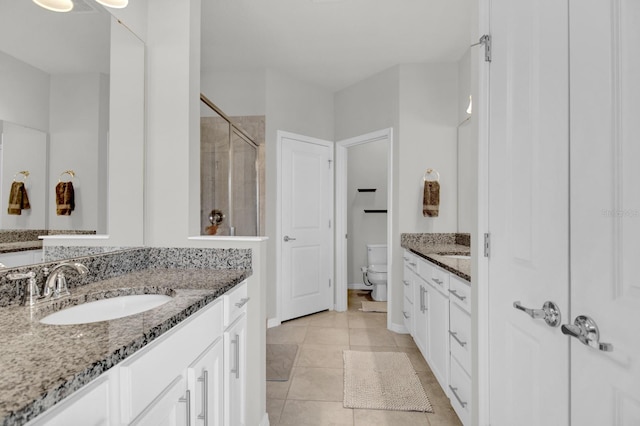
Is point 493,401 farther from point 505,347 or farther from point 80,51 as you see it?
point 80,51

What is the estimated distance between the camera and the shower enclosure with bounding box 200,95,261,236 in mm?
2979

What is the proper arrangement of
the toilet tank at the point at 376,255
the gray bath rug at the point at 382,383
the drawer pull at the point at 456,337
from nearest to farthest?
the drawer pull at the point at 456,337, the gray bath rug at the point at 382,383, the toilet tank at the point at 376,255

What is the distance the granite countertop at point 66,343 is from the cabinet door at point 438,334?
149 centimetres

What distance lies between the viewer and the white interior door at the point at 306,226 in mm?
3555

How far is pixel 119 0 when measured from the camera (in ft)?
4.32

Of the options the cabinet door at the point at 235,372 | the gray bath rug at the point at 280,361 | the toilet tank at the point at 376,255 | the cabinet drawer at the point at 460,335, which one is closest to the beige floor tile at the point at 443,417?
the cabinet drawer at the point at 460,335

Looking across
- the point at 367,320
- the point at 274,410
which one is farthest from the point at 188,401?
the point at 367,320

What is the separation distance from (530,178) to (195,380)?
1.27 metres

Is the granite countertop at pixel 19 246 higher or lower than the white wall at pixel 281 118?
lower

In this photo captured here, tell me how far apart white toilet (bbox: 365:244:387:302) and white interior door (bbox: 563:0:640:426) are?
359 cm

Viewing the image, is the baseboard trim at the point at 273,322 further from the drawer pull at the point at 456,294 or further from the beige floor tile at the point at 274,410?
the drawer pull at the point at 456,294

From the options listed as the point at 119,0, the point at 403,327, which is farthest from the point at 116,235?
the point at 403,327

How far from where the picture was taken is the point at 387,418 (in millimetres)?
1866

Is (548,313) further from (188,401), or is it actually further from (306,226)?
(306,226)
